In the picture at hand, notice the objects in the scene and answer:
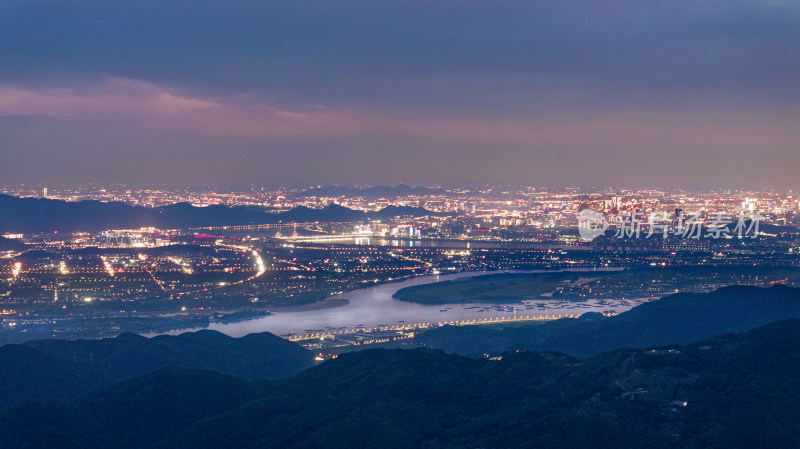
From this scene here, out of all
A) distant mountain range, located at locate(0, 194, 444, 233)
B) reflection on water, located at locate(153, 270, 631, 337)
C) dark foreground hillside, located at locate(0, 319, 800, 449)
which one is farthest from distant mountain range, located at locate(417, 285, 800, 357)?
distant mountain range, located at locate(0, 194, 444, 233)

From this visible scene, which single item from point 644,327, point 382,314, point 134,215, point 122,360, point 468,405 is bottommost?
point 122,360

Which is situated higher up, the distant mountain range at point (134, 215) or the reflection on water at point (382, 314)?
Answer: the distant mountain range at point (134, 215)

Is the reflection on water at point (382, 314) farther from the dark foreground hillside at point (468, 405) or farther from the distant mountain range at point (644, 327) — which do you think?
the dark foreground hillside at point (468, 405)

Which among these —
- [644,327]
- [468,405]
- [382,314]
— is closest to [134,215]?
[382,314]

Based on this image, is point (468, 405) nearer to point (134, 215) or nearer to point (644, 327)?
point (644, 327)

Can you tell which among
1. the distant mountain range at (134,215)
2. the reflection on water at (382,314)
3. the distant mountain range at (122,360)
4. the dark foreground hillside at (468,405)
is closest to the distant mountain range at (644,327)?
the reflection on water at (382,314)

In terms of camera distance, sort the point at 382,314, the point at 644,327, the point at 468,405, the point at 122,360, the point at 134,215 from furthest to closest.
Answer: the point at 134,215, the point at 382,314, the point at 644,327, the point at 122,360, the point at 468,405
